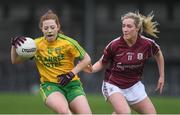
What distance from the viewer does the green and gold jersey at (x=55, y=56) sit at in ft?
34.9

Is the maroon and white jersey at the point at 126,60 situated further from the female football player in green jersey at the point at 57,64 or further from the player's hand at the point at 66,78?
the player's hand at the point at 66,78

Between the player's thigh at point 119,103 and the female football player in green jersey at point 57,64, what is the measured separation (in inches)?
16.2

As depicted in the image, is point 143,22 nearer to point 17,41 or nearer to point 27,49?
point 27,49

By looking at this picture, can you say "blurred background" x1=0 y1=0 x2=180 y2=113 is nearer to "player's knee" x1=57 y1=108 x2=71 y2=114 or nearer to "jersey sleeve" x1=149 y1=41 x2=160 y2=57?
"jersey sleeve" x1=149 y1=41 x2=160 y2=57

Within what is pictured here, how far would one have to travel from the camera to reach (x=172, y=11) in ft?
104

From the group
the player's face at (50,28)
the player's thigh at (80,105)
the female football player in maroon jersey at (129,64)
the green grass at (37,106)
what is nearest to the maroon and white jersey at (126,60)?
the female football player in maroon jersey at (129,64)

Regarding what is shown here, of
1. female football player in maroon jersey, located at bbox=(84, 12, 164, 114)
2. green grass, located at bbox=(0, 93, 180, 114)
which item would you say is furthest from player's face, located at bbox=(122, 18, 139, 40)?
green grass, located at bbox=(0, 93, 180, 114)

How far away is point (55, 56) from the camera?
10641 millimetres

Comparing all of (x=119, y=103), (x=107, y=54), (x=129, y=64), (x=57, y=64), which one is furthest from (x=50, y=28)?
(x=119, y=103)

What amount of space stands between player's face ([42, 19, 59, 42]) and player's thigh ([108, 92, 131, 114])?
1.23m

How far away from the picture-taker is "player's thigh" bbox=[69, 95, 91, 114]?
10453 mm

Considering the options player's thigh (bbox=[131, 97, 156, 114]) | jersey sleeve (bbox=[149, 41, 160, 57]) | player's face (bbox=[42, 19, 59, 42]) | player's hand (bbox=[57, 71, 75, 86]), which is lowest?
player's thigh (bbox=[131, 97, 156, 114])

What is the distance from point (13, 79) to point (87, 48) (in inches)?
214

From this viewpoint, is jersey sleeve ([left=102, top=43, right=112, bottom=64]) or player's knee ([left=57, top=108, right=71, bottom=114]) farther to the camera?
jersey sleeve ([left=102, top=43, right=112, bottom=64])
